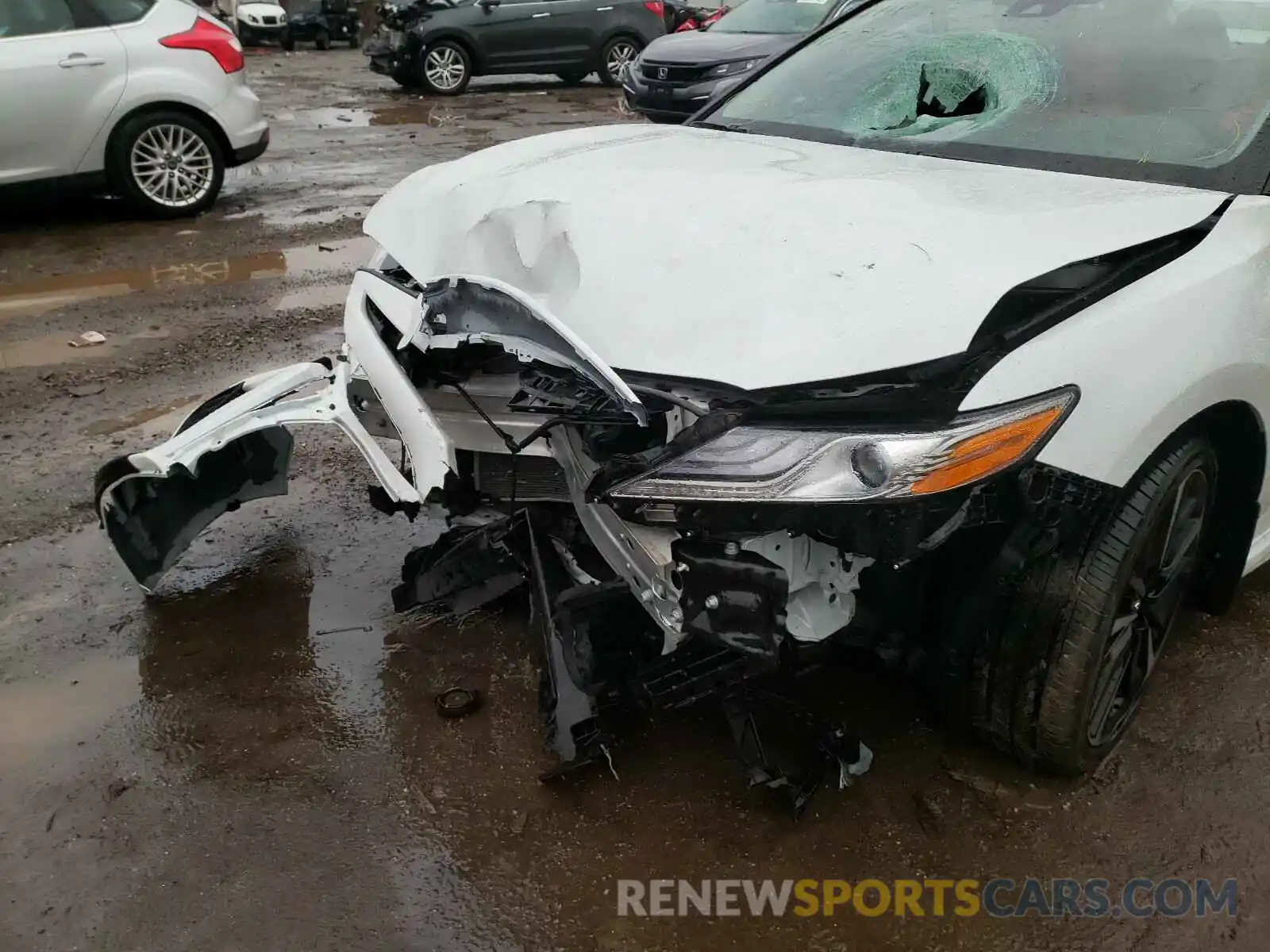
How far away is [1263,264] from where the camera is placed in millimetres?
2262

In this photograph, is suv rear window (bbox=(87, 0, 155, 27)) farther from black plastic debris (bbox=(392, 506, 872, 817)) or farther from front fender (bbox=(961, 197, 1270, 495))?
front fender (bbox=(961, 197, 1270, 495))

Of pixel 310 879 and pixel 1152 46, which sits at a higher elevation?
pixel 1152 46

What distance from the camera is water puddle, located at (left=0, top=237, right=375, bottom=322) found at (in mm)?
5996

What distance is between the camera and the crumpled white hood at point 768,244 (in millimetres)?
1918

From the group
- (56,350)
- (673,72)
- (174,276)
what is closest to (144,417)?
(56,350)

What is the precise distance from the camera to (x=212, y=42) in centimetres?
743

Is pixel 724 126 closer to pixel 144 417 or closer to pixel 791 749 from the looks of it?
pixel 791 749

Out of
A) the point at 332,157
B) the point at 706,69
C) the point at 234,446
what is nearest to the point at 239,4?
the point at 332,157

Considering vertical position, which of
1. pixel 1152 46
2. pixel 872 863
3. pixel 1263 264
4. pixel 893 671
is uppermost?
pixel 1152 46

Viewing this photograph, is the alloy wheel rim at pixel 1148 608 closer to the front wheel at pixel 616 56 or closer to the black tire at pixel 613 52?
the black tire at pixel 613 52

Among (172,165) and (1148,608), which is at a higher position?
(172,165)

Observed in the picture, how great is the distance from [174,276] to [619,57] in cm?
1047

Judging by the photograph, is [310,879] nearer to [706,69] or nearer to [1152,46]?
[1152,46]

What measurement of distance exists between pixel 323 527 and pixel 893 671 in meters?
2.08
